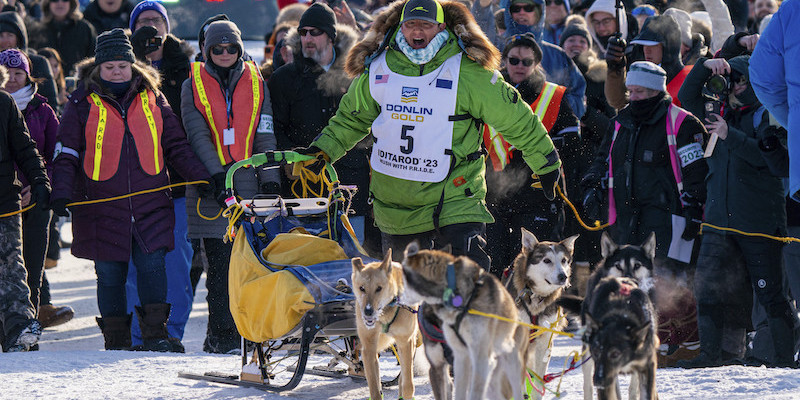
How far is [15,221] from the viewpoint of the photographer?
27.2 feet

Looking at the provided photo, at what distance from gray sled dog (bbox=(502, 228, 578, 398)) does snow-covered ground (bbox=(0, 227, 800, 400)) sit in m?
0.53

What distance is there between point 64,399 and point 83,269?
22.3ft

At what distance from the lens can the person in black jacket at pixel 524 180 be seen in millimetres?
8188

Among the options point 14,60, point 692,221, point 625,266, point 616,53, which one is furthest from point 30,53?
point 625,266

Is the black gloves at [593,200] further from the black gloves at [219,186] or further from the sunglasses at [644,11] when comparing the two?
the sunglasses at [644,11]

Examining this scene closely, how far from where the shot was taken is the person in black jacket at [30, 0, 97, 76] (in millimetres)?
12922

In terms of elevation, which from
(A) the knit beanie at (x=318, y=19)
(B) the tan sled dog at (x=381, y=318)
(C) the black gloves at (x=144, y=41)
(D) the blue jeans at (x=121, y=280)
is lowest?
(D) the blue jeans at (x=121, y=280)

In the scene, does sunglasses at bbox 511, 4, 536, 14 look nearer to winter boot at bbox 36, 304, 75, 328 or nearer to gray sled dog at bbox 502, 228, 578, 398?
gray sled dog at bbox 502, 228, 578, 398

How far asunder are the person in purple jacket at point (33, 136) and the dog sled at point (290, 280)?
2.44 metres

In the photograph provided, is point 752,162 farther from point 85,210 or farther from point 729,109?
point 85,210

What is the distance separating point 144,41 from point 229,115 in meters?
1.29

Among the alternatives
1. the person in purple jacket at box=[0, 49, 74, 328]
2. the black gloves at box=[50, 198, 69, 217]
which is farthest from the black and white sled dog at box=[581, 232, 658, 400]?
the person in purple jacket at box=[0, 49, 74, 328]

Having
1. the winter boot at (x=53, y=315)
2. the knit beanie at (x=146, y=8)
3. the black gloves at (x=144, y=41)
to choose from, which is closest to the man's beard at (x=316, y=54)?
the black gloves at (x=144, y=41)

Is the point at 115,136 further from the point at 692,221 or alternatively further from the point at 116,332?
the point at 692,221
